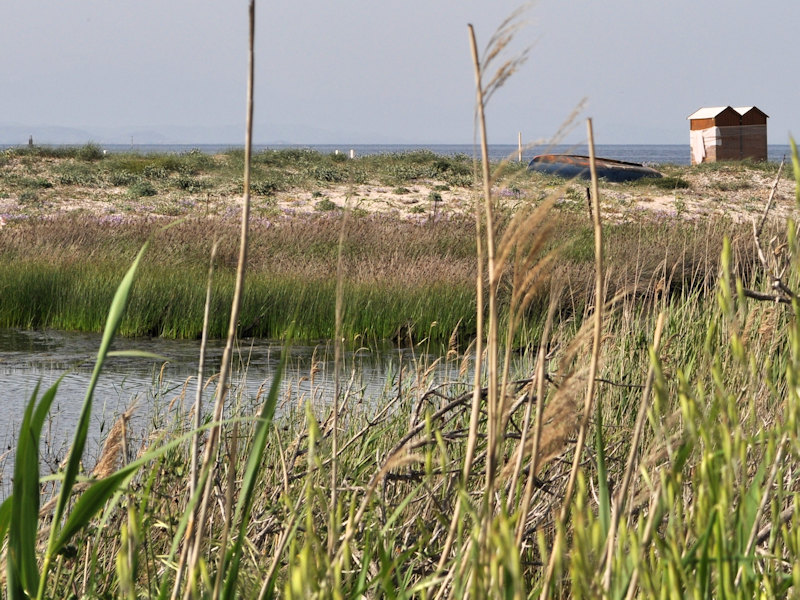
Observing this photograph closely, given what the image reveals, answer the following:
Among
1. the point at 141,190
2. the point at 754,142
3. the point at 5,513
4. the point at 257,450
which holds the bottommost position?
the point at 5,513

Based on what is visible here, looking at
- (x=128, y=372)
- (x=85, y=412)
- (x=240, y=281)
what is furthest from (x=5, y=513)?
(x=128, y=372)

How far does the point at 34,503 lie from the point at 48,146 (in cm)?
3149

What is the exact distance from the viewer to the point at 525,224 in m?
1.12

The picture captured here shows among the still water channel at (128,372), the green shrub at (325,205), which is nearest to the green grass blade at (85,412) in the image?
the still water channel at (128,372)

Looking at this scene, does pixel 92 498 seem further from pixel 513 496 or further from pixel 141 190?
pixel 141 190

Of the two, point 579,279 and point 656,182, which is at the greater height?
point 656,182

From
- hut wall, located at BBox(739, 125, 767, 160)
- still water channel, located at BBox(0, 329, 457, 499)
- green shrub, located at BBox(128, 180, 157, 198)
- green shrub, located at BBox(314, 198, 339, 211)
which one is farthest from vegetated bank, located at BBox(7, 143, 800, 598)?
hut wall, located at BBox(739, 125, 767, 160)

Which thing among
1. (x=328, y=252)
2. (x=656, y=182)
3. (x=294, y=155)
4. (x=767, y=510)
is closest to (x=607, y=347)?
(x=767, y=510)

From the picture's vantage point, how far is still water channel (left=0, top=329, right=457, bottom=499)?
6.42 meters

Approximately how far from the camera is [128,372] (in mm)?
8508

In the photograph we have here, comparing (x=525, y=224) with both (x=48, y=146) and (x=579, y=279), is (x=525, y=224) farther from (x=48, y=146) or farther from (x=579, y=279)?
(x=48, y=146)

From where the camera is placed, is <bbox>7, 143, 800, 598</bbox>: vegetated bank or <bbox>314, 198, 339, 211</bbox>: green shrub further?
<bbox>314, 198, 339, 211</bbox>: green shrub

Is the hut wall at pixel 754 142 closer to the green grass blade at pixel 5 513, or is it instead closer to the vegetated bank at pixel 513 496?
the vegetated bank at pixel 513 496

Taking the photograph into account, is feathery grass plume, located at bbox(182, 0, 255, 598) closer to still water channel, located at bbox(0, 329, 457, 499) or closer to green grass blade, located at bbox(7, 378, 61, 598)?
green grass blade, located at bbox(7, 378, 61, 598)
